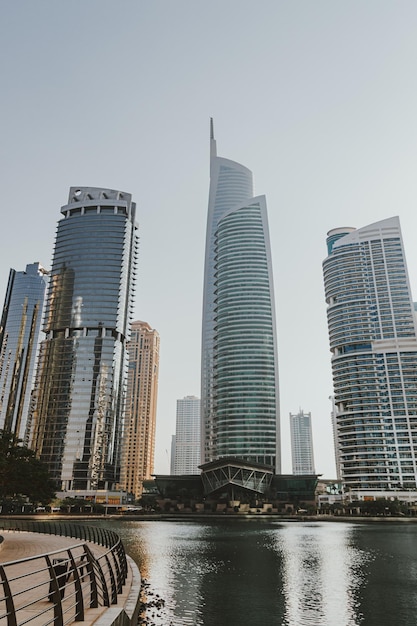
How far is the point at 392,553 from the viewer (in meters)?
52.2

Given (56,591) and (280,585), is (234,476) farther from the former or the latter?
(56,591)

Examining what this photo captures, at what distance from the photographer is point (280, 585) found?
32.8m

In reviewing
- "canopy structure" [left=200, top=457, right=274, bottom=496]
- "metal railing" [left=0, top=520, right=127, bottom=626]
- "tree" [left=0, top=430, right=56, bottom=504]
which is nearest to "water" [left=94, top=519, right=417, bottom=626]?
"metal railing" [left=0, top=520, right=127, bottom=626]

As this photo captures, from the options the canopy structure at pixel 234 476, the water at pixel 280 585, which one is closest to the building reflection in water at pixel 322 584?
the water at pixel 280 585

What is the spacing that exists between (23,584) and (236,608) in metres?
11.6

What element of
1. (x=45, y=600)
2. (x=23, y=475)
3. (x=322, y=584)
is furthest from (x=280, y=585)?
(x=23, y=475)

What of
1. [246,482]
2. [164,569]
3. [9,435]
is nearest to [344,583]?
[164,569]

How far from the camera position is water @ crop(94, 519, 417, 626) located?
24.1m

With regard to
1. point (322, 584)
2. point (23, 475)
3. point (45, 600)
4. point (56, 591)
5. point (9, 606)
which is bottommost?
point (322, 584)

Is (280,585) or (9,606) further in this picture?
(280,585)

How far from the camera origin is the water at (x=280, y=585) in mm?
24141

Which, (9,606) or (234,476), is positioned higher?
(234,476)

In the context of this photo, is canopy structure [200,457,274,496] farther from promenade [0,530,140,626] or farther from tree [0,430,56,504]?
promenade [0,530,140,626]

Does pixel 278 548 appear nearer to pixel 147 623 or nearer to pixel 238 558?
pixel 238 558
